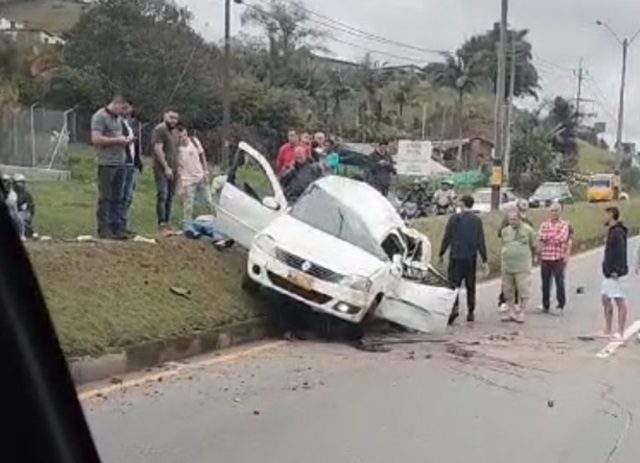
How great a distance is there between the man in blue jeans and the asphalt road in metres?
3.30

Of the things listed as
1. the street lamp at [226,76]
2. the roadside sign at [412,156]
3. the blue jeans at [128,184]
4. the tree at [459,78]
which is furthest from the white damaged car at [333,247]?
the tree at [459,78]

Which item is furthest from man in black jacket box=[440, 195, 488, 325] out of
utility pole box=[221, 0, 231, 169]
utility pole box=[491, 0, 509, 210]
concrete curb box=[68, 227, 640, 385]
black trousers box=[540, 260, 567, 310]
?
utility pole box=[491, 0, 509, 210]

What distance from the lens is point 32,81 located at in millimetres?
39906

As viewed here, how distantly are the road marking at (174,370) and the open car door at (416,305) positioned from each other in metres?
1.39

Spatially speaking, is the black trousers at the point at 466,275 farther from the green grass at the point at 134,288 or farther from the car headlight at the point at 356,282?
the car headlight at the point at 356,282

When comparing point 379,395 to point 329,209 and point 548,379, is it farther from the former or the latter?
point 329,209

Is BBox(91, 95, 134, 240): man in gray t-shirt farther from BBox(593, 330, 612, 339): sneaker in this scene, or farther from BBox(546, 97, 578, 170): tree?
BBox(546, 97, 578, 170): tree

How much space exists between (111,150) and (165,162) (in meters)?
1.83

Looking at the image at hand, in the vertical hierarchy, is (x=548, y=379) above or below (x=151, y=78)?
below

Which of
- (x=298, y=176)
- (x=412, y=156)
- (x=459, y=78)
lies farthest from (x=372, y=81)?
(x=298, y=176)

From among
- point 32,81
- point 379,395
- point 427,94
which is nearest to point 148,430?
point 379,395

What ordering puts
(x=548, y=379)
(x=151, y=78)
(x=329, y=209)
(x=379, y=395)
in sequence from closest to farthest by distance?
1. (x=379, y=395)
2. (x=548, y=379)
3. (x=329, y=209)
4. (x=151, y=78)

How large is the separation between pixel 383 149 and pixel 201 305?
12.6 m

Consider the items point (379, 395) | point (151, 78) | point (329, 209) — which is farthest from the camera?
point (151, 78)
